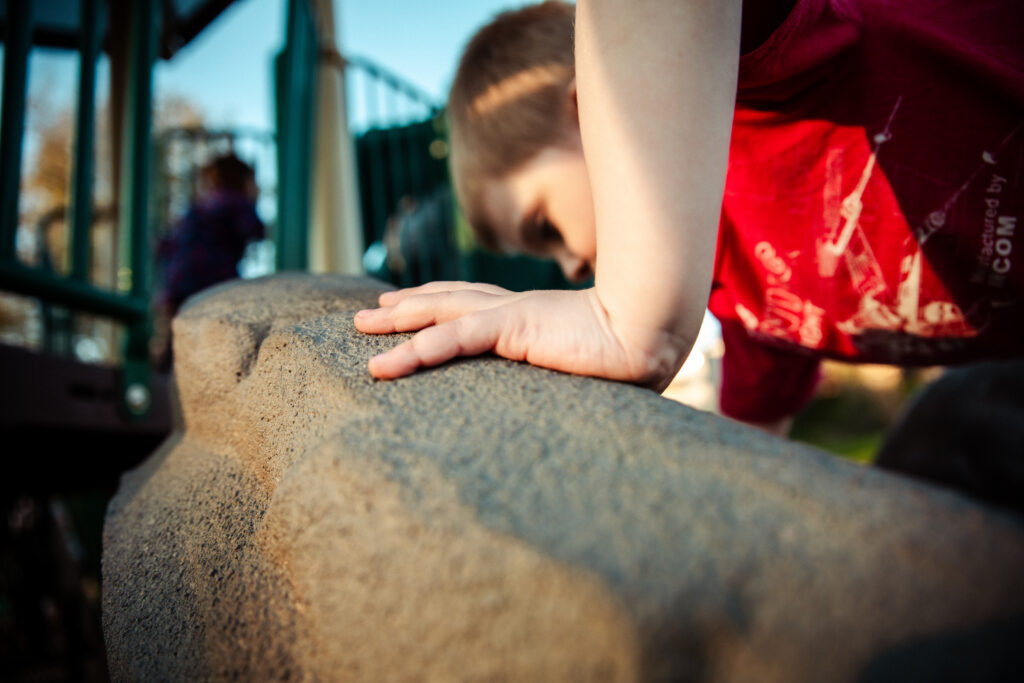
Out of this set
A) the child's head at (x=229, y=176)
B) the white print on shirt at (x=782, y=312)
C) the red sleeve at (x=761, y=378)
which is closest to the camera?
the white print on shirt at (x=782, y=312)

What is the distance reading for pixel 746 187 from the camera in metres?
1.10

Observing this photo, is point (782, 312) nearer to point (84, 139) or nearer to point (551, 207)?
point (551, 207)

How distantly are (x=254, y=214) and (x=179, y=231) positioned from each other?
40 centimetres

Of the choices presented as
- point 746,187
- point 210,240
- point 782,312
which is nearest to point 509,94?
point 746,187

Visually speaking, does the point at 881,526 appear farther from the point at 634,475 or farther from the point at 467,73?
the point at 467,73

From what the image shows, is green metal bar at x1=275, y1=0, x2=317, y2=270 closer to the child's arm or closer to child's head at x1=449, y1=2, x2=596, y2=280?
child's head at x1=449, y1=2, x2=596, y2=280

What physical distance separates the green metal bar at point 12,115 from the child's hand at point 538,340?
1.10m

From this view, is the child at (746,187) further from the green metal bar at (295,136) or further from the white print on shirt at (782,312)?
the green metal bar at (295,136)

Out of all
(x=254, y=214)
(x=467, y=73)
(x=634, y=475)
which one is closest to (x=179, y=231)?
(x=254, y=214)

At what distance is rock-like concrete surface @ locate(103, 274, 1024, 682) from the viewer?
0.38 meters

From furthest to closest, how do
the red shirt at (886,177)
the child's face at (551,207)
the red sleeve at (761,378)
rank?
the red sleeve at (761,378)
the child's face at (551,207)
the red shirt at (886,177)

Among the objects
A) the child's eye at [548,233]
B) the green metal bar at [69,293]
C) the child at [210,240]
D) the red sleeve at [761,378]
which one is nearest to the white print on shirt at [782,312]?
the red sleeve at [761,378]

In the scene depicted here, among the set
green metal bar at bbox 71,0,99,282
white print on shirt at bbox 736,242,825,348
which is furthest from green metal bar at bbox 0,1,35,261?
white print on shirt at bbox 736,242,825,348

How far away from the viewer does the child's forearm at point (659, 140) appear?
0.56m
